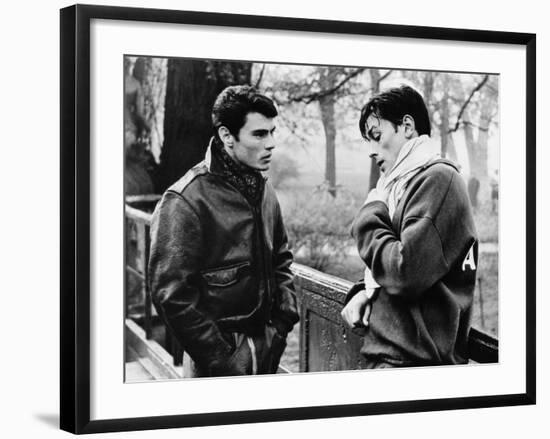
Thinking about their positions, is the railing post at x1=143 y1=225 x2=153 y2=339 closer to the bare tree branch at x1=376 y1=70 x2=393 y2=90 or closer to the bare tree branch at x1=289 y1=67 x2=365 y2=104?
the bare tree branch at x1=289 y1=67 x2=365 y2=104

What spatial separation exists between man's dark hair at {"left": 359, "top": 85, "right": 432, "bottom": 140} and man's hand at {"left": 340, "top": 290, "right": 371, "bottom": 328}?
53 centimetres

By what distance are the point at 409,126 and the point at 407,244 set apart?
0.41 m

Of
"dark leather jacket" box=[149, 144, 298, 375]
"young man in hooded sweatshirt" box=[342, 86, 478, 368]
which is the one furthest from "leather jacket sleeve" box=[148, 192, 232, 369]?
"young man in hooded sweatshirt" box=[342, 86, 478, 368]

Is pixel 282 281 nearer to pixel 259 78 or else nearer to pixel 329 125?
pixel 329 125

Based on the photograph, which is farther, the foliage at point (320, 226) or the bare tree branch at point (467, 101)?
the bare tree branch at point (467, 101)

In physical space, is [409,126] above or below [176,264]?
above

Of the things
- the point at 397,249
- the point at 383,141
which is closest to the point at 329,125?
the point at 383,141

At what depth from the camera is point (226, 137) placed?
3.79m

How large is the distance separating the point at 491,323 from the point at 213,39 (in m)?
1.41

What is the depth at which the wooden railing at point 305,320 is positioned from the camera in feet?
12.1

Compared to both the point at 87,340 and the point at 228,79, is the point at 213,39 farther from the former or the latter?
the point at 87,340

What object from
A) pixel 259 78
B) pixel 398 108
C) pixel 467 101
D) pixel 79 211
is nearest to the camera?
pixel 79 211

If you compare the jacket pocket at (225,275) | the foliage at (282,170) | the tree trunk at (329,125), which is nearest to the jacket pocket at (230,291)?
the jacket pocket at (225,275)

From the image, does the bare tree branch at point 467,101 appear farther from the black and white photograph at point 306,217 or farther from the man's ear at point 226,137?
the man's ear at point 226,137
